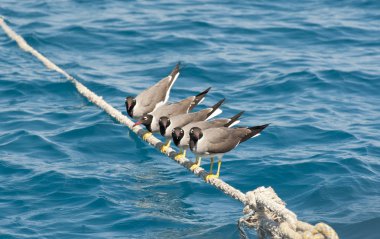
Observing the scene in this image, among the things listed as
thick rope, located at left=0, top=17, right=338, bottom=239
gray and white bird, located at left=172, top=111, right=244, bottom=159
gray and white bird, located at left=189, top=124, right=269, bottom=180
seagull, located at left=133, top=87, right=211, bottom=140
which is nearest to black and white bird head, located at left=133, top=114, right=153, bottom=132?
seagull, located at left=133, top=87, right=211, bottom=140

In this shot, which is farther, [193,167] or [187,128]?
[187,128]

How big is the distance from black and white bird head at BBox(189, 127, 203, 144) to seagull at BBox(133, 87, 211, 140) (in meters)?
1.33

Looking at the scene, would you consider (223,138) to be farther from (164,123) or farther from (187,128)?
(164,123)

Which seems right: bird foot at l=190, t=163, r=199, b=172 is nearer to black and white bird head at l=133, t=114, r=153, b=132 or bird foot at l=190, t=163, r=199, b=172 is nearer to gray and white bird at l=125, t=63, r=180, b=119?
black and white bird head at l=133, t=114, r=153, b=132

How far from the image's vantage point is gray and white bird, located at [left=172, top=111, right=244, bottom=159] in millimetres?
11000

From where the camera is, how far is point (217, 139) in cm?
1083

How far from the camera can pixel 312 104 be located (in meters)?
16.8

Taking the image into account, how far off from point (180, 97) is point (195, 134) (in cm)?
658

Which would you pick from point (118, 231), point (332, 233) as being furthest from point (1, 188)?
point (332, 233)

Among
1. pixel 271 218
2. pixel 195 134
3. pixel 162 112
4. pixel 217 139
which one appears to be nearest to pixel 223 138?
pixel 217 139

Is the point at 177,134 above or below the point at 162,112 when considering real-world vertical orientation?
below

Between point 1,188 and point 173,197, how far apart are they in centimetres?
288

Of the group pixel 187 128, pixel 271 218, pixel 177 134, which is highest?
pixel 187 128

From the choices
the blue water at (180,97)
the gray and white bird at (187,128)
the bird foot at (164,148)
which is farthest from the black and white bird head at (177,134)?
the blue water at (180,97)
